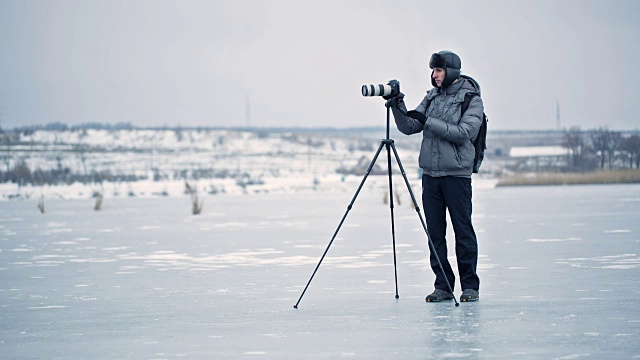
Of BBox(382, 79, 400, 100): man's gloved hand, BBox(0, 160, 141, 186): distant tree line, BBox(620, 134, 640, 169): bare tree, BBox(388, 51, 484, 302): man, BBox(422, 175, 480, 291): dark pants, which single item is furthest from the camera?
BBox(620, 134, 640, 169): bare tree

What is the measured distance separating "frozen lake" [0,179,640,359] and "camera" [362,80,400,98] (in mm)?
1319

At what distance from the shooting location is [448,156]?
6.83m

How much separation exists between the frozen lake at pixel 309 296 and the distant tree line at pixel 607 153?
121ft

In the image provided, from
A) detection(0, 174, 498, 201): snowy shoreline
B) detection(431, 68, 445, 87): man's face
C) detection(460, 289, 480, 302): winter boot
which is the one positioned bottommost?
detection(0, 174, 498, 201): snowy shoreline

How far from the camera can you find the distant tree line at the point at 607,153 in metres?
50.5

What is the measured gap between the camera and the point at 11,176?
46.9 meters

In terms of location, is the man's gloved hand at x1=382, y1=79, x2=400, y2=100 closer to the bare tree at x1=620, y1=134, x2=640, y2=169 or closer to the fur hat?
the fur hat

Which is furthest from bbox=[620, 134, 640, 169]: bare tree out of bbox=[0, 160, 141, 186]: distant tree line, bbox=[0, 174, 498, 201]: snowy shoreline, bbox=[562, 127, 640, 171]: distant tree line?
bbox=[0, 160, 141, 186]: distant tree line

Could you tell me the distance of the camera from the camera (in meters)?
6.48

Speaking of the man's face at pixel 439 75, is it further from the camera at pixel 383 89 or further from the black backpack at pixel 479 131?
the camera at pixel 383 89

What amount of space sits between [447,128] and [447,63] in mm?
443

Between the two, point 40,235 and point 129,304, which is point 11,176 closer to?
point 40,235

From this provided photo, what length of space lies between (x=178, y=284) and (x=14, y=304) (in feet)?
4.63

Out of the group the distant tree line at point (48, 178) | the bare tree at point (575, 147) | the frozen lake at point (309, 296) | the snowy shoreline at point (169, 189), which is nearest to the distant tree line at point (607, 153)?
the bare tree at point (575, 147)
